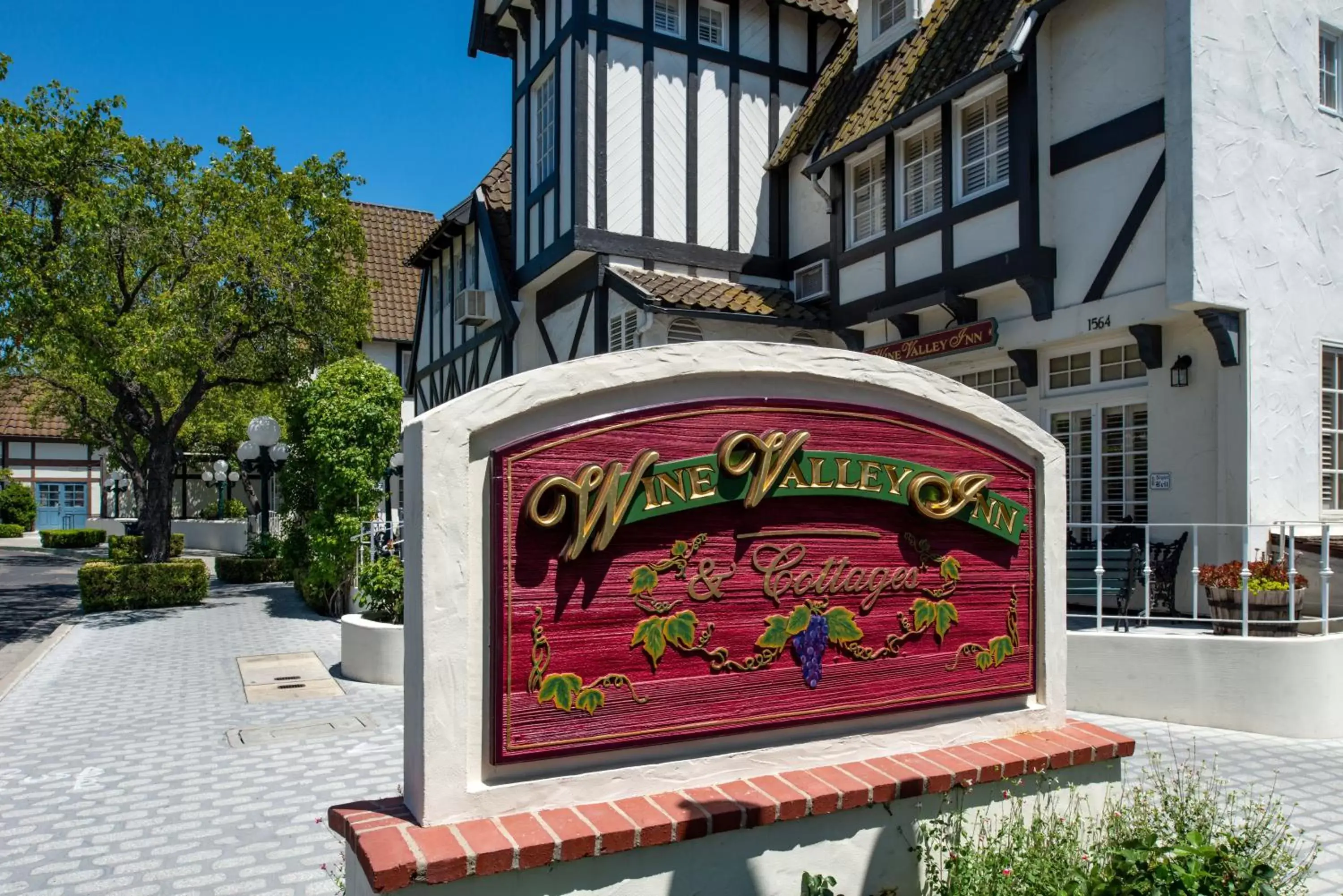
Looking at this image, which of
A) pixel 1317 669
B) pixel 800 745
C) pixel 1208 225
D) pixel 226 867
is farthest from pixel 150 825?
pixel 1208 225

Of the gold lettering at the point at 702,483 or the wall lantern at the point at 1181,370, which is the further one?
the wall lantern at the point at 1181,370

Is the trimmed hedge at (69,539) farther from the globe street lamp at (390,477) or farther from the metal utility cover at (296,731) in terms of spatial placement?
the metal utility cover at (296,731)

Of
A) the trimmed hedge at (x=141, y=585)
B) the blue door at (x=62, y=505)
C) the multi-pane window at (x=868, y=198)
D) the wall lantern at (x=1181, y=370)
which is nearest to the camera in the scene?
the wall lantern at (x=1181, y=370)

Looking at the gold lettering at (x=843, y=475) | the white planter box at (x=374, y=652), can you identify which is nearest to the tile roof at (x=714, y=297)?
the white planter box at (x=374, y=652)

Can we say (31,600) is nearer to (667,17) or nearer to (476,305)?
(476,305)

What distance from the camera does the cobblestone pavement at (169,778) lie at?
497 cm

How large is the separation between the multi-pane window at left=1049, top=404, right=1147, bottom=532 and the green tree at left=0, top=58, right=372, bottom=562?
12076 mm

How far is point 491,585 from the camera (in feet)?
11.0

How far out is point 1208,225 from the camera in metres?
8.91

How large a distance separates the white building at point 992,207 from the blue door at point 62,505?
37.7 metres

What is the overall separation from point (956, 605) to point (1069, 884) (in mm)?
1300

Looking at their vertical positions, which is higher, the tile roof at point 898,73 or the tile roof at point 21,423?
the tile roof at point 898,73

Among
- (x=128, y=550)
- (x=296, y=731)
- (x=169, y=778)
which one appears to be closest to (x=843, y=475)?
(x=169, y=778)

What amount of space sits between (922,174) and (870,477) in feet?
30.1
